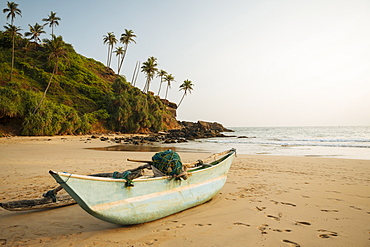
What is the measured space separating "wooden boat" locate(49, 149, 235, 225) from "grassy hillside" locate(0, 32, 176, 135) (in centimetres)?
2325

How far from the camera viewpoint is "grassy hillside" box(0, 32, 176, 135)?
72.2 feet

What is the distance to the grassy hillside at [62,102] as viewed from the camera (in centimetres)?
2202

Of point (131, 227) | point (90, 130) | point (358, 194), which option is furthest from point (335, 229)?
point (90, 130)

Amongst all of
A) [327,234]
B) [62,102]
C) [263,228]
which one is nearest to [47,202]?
[263,228]

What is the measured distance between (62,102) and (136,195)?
3669cm

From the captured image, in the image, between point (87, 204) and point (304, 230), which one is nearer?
point (87, 204)

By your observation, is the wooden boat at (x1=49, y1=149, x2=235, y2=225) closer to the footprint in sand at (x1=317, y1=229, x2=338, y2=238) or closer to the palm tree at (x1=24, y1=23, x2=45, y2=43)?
the footprint in sand at (x1=317, y1=229, x2=338, y2=238)

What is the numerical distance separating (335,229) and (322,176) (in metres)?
4.88

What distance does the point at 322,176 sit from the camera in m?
7.48

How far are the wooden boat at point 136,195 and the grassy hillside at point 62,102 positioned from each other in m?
23.3

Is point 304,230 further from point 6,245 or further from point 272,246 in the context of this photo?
point 6,245

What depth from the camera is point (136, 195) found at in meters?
3.11

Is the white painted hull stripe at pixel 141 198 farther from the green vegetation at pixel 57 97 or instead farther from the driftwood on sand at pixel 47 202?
the green vegetation at pixel 57 97

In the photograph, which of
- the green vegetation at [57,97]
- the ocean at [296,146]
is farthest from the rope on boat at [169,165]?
the green vegetation at [57,97]
